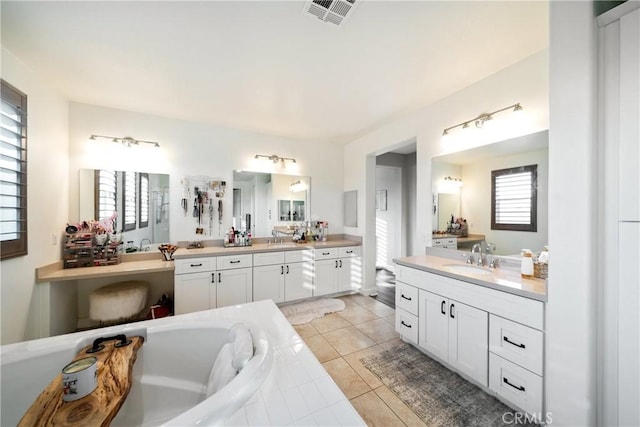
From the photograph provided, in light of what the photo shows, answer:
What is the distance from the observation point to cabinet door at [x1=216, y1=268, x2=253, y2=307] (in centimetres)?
285

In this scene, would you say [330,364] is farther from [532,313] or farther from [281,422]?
[532,313]

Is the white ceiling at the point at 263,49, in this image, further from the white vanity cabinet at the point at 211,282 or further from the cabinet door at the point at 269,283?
the cabinet door at the point at 269,283

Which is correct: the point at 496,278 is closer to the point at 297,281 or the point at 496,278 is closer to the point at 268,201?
the point at 297,281

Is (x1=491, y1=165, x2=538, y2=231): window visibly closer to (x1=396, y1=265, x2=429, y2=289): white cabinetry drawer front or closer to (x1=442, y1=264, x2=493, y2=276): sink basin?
(x1=442, y1=264, x2=493, y2=276): sink basin

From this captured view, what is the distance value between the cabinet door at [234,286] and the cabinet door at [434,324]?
2063 mm

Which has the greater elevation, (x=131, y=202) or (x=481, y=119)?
(x=481, y=119)

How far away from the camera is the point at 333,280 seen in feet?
11.8

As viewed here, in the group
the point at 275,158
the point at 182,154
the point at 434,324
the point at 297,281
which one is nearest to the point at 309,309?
the point at 297,281

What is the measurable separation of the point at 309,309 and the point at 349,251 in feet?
3.65

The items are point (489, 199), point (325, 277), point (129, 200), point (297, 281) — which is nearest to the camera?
point (489, 199)

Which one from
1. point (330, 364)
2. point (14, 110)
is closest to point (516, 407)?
point (330, 364)

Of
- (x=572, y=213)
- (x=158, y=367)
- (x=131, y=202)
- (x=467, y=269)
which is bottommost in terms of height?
(x=158, y=367)

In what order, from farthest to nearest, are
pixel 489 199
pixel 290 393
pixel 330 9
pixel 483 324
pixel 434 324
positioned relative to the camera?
pixel 489 199, pixel 434 324, pixel 483 324, pixel 330 9, pixel 290 393

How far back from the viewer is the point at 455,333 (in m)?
1.86
